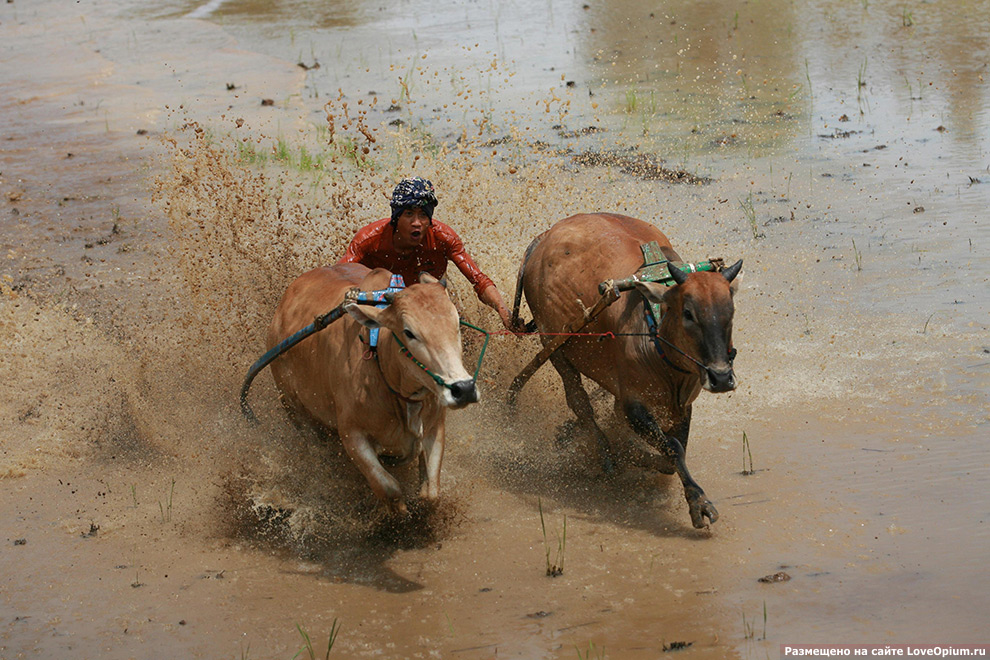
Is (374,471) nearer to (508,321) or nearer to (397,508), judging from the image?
(397,508)

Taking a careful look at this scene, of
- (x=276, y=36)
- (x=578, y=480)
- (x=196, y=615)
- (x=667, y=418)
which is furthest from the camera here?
(x=276, y=36)

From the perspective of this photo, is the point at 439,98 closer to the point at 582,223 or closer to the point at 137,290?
the point at 137,290

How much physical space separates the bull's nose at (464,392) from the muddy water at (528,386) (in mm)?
1083

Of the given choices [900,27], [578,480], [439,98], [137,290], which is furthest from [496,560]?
[900,27]

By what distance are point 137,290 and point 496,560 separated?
4866 millimetres

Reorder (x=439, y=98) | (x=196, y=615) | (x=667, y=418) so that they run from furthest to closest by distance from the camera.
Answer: (x=439, y=98), (x=667, y=418), (x=196, y=615)

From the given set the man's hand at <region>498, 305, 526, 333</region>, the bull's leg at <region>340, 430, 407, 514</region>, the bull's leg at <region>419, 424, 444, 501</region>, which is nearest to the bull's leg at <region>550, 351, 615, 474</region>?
the man's hand at <region>498, 305, 526, 333</region>

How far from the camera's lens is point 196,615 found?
4.98m

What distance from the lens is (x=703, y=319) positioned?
505 cm

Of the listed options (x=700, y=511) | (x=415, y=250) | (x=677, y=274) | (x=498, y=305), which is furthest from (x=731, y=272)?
(x=415, y=250)

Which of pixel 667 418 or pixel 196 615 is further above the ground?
pixel 667 418

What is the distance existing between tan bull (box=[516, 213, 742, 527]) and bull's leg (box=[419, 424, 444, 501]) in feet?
3.41

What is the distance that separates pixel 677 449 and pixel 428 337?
65.1 inches

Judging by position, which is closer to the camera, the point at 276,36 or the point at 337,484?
the point at 337,484
